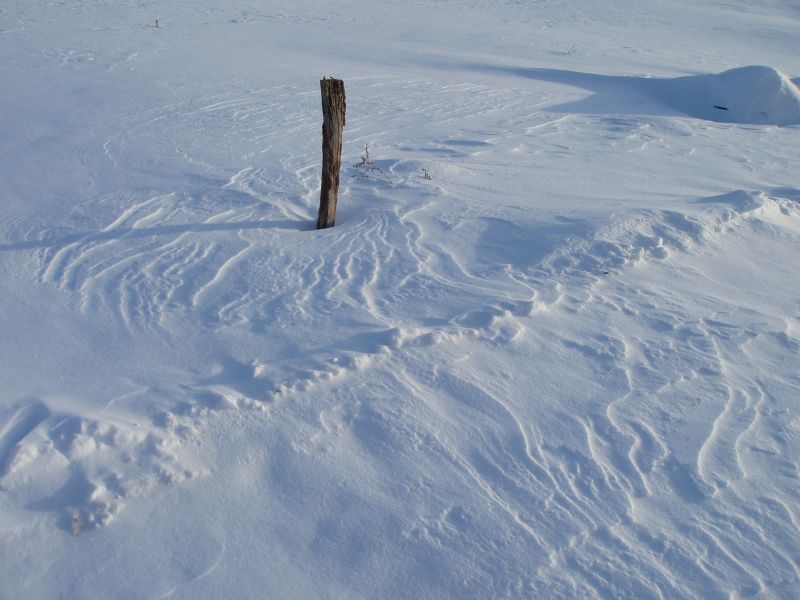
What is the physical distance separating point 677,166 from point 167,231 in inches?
198

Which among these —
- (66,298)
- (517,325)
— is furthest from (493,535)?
(66,298)

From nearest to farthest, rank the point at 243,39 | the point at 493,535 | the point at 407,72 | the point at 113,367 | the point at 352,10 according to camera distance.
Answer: the point at 493,535, the point at 113,367, the point at 407,72, the point at 243,39, the point at 352,10

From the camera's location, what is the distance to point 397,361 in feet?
11.7

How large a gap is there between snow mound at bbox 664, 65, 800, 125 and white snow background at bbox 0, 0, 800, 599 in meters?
1.26

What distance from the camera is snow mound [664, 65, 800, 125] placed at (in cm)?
914

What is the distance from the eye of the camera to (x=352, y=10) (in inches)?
687

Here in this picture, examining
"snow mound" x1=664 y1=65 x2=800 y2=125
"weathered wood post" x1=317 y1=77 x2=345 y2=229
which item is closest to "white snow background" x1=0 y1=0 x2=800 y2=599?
"weathered wood post" x1=317 y1=77 x2=345 y2=229

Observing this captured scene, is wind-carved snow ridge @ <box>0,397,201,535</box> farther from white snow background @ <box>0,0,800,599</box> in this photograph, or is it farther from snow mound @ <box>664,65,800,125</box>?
snow mound @ <box>664,65,800,125</box>

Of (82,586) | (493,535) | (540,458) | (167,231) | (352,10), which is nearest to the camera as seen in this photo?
(82,586)

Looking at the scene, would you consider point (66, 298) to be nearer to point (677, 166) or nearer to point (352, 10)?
point (677, 166)

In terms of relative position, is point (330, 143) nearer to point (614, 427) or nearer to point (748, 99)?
point (614, 427)

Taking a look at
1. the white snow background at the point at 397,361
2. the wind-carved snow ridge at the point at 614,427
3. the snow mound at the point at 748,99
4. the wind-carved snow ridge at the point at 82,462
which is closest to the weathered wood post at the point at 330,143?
the white snow background at the point at 397,361

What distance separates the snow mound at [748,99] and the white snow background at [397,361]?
126cm

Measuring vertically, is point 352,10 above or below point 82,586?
above
